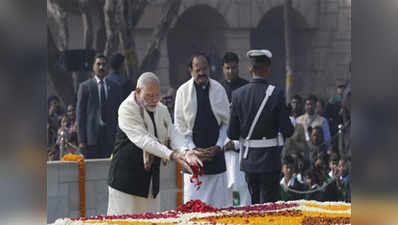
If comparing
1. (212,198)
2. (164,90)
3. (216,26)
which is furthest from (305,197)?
(216,26)

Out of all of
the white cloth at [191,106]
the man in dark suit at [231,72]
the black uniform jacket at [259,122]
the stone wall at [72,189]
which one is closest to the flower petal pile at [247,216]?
the black uniform jacket at [259,122]

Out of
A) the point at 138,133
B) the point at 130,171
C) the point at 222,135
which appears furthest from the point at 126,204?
the point at 222,135

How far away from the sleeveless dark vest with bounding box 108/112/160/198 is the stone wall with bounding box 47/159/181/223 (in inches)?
70.6

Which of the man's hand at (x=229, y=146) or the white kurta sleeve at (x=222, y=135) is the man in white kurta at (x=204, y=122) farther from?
the man's hand at (x=229, y=146)

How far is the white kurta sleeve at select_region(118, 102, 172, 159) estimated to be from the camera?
23.1 ft

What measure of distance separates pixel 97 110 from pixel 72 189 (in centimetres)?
252

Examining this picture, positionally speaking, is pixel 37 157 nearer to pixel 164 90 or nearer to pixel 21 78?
pixel 21 78

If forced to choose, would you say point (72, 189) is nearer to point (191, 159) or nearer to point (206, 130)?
point (206, 130)

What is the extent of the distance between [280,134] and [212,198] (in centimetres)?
118

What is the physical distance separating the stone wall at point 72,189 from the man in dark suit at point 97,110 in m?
2.01

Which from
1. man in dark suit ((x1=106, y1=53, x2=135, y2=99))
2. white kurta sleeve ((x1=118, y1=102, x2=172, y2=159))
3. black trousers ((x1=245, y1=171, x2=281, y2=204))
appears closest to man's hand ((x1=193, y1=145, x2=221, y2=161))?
black trousers ((x1=245, y1=171, x2=281, y2=204))

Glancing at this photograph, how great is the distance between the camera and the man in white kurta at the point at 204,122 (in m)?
8.82

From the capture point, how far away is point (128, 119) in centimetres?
716

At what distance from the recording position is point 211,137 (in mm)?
8836
